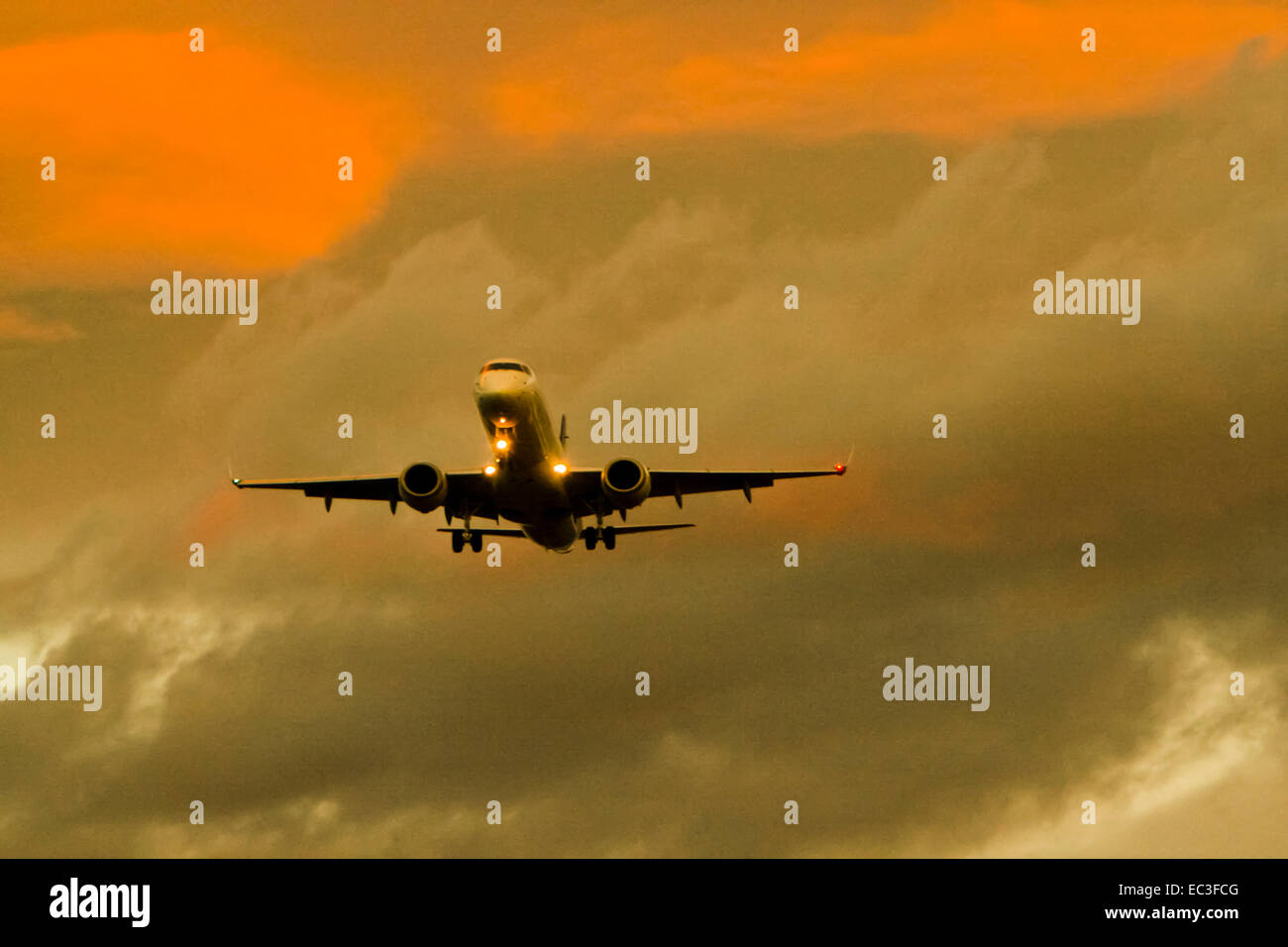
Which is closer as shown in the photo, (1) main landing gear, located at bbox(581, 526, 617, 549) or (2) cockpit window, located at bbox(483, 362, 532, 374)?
(2) cockpit window, located at bbox(483, 362, 532, 374)

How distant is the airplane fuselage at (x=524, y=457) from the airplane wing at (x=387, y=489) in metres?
0.89

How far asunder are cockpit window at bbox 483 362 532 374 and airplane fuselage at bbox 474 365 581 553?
43mm

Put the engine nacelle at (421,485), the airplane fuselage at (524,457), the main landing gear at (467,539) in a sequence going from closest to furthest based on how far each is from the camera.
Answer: the airplane fuselage at (524,457)
the engine nacelle at (421,485)
the main landing gear at (467,539)

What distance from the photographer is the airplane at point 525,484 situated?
62.6 meters

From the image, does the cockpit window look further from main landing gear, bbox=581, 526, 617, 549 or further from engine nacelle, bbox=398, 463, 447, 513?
main landing gear, bbox=581, 526, 617, 549

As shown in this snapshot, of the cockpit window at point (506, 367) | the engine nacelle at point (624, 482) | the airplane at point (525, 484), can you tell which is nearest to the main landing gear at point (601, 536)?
the airplane at point (525, 484)

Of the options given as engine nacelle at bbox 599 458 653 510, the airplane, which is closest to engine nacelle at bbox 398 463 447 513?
the airplane

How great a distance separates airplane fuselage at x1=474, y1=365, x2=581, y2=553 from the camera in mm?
61812

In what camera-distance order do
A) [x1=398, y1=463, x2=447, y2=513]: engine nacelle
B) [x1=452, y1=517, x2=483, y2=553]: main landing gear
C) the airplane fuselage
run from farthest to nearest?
[x1=452, y1=517, x2=483, y2=553]: main landing gear, [x1=398, y1=463, x2=447, y2=513]: engine nacelle, the airplane fuselage

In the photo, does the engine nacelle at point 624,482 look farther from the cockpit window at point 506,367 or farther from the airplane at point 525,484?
the cockpit window at point 506,367

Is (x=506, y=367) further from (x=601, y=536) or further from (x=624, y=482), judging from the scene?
(x=601, y=536)

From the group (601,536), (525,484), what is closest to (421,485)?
(525,484)
